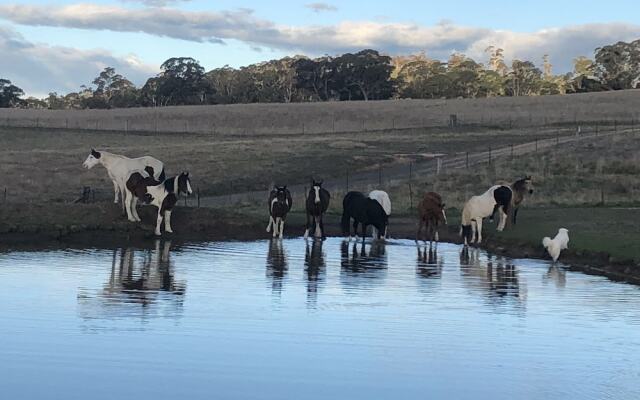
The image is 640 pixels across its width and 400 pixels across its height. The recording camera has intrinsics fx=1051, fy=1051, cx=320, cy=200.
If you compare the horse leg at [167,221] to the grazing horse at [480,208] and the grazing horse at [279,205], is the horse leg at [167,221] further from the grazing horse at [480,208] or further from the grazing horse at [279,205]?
the grazing horse at [480,208]

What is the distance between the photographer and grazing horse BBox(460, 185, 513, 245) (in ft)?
84.7

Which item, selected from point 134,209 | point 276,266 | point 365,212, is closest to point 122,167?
point 134,209

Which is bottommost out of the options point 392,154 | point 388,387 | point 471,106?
point 388,387

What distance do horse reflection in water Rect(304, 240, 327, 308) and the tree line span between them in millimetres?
99659

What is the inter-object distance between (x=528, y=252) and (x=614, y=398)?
1402 cm

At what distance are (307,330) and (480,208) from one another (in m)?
13.4

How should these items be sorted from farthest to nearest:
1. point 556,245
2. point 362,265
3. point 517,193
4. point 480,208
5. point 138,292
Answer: point 517,193
point 480,208
point 556,245
point 362,265
point 138,292

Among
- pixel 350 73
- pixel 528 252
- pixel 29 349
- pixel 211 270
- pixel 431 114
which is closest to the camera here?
pixel 29 349

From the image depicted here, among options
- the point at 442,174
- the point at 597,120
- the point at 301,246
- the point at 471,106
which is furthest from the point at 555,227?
the point at 471,106

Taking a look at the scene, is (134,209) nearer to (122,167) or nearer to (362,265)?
(122,167)

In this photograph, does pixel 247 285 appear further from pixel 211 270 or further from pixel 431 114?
pixel 431 114

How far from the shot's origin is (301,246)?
24594 millimetres

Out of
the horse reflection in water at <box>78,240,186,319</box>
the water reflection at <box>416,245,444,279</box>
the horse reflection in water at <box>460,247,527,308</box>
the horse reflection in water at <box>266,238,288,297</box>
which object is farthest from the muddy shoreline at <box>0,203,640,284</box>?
the horse reflection in water at <box>78,240,186,319</box>

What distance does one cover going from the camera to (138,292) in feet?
52.2
